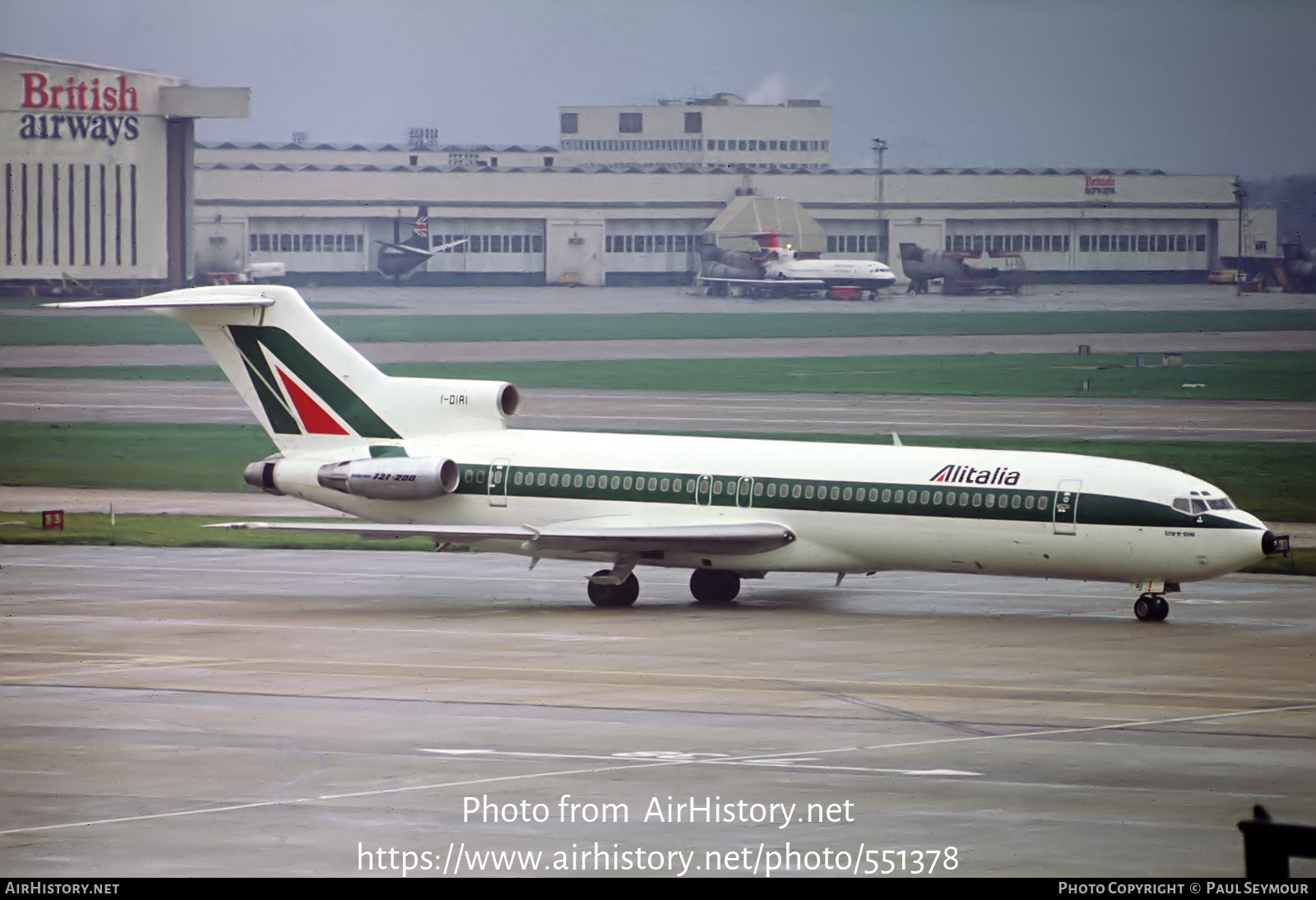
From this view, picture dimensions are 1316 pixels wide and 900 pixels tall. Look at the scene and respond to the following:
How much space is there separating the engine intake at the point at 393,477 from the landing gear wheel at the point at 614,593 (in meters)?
3.42

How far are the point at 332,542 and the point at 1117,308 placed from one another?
61.8 meters

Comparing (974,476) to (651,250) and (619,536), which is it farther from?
(651,250)

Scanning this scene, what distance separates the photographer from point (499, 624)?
3466 centimetres

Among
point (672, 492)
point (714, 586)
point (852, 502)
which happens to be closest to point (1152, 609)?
point (852, 502)

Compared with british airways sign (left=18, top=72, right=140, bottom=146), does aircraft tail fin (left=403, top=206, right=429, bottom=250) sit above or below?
below

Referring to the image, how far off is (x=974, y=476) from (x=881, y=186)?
76059mm

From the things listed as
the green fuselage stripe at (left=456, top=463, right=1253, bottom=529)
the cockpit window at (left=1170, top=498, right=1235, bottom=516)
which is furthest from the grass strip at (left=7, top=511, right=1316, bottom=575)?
the cockpit window at (left=1170, top=498, right=1235, bottom=516)

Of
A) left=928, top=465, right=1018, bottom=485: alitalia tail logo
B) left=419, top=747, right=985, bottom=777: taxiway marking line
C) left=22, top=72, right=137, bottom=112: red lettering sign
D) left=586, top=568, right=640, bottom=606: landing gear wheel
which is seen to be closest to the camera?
left=419, top=747, right=985, bottom=777: taxiway marking line

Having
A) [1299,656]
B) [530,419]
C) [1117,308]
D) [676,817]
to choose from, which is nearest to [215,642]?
[676,817]

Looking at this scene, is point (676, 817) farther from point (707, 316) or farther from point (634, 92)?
point (634, 92)

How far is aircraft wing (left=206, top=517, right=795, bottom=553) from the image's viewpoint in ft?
117

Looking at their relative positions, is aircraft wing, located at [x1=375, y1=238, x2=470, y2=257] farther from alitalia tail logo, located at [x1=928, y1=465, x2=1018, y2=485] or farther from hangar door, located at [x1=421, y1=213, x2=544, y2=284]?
alitalia tail logo, located at [x1=928, y1=465, x2=1018, y2=485]

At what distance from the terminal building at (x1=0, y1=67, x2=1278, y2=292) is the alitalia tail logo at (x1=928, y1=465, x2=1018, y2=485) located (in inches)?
2483

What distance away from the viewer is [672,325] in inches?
4161
